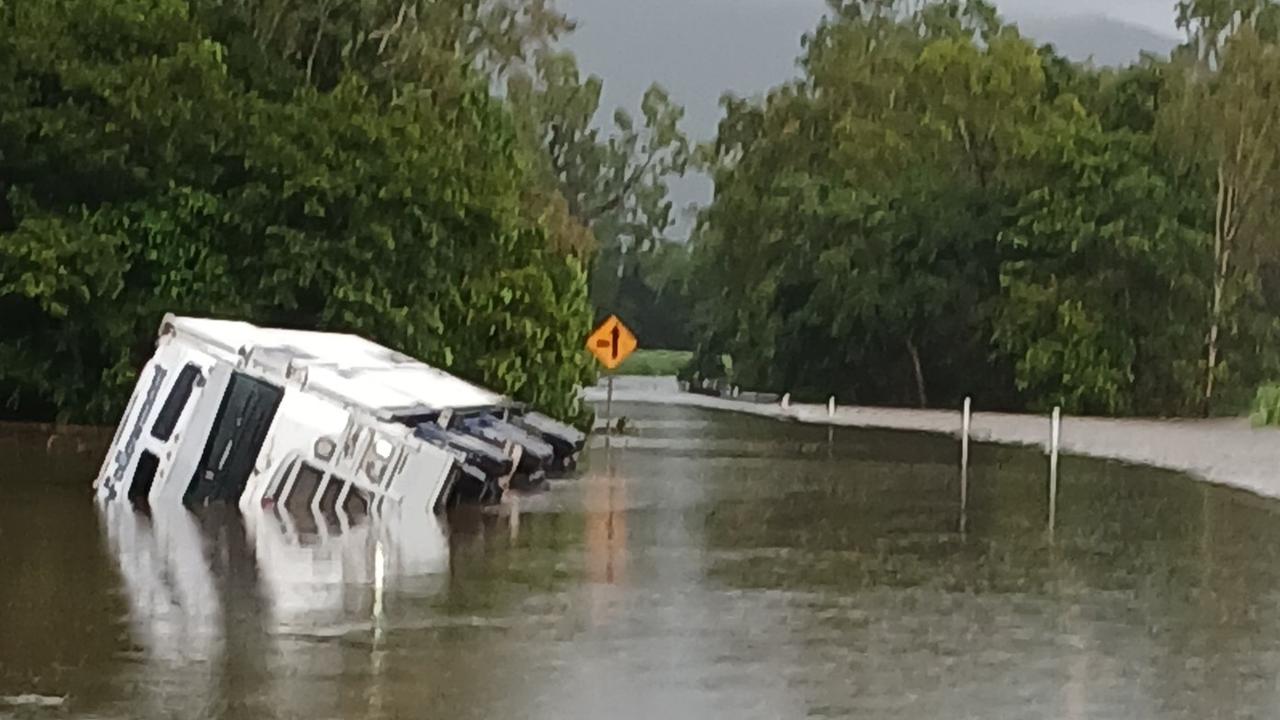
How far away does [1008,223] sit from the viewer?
67688mm

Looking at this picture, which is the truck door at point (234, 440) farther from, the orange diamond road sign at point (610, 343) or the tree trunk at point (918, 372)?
the tree trunk at point (918, 372)

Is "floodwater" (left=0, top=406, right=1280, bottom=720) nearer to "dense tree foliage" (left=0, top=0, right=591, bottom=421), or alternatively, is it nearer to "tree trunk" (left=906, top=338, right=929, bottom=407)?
"dense tree foliage" (left=0, top=0, right=591, bottom=421)

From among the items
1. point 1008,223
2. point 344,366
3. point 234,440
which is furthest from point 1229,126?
point 234,440

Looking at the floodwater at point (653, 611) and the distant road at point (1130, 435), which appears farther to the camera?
the distant road at point (1130, 435)

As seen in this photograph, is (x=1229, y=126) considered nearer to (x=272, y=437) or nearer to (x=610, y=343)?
(x=610, y=343)

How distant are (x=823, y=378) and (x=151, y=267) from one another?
1489 inches

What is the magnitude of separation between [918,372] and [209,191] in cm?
3536

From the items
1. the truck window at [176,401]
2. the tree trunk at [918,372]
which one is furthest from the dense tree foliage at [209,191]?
the tree trunk at [918,372]

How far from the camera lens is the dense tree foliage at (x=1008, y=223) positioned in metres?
63.1

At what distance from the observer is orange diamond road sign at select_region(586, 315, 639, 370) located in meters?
48.0

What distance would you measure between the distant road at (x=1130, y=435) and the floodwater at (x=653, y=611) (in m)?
9.22

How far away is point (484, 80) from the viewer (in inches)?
1833

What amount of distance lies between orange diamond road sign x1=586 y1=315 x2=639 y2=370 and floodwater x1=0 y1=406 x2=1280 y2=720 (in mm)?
21134

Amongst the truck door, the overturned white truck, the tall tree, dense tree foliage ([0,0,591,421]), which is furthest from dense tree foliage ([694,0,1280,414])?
the truck door
